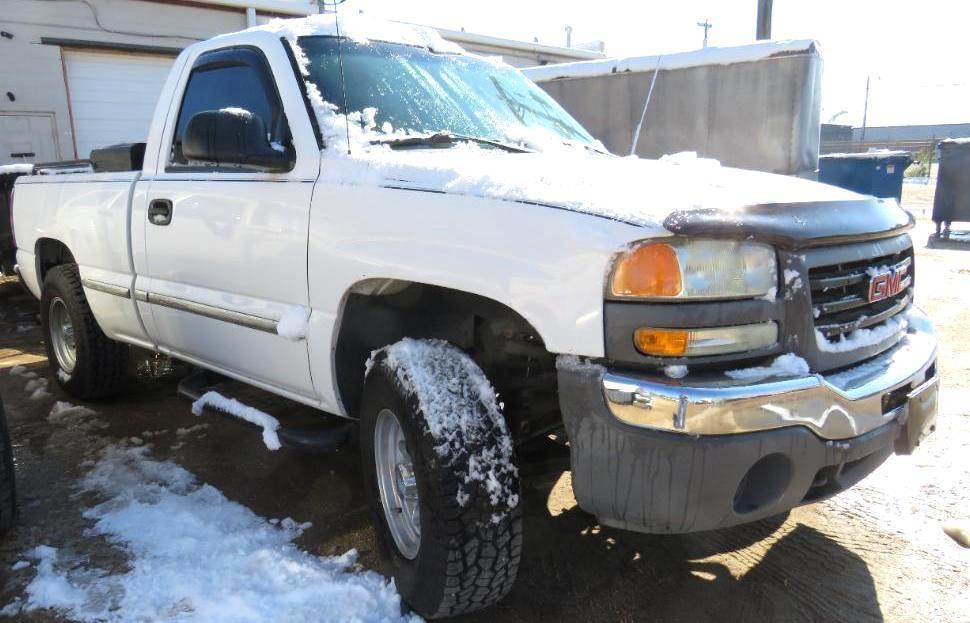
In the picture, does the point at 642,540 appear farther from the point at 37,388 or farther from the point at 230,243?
the point at 37,388

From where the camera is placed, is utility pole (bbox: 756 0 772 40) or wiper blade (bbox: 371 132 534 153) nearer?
wiper blade (bbox: 371 132 534 153)

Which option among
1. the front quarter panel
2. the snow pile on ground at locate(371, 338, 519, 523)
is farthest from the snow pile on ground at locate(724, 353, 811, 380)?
the snow pile on ground at locate(371, 338, 519, 523)

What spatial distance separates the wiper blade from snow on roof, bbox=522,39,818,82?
17.8 ft

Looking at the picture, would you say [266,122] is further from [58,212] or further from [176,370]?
[176,370]

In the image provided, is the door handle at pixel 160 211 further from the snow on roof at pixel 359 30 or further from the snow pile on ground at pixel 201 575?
the snow pile on ground at pixel 201 575

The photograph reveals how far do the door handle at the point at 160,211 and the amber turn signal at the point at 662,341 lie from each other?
2.48 metres

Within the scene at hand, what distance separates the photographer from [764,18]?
41.0 feet

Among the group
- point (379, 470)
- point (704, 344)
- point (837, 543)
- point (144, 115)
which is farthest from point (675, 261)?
point (144, 115)

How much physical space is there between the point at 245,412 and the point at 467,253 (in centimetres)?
158

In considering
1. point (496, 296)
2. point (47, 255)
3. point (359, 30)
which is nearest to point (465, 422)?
point (496, 296)

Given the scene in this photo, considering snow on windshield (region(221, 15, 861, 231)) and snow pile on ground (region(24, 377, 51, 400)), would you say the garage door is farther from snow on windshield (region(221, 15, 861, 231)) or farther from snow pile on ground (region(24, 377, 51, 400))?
snow on windshield (region(221, 15, 861, 231))

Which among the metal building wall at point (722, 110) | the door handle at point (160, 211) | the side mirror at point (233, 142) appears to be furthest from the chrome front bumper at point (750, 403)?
the metal building wall at point (722, 110)

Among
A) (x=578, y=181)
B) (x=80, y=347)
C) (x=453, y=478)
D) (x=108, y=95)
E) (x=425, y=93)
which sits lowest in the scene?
(x=80, y=347)

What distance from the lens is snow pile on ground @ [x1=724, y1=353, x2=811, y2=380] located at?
1937 millimetres
